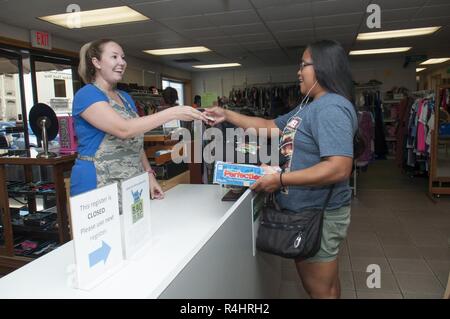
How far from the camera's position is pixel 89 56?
175 cm

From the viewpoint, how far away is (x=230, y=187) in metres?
2.09

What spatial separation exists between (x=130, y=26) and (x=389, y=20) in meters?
3.91

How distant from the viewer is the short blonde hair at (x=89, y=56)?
68.2 inches

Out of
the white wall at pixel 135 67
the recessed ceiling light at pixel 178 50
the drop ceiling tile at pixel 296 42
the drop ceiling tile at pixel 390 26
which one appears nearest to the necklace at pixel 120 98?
the white wall at pixel 135 67

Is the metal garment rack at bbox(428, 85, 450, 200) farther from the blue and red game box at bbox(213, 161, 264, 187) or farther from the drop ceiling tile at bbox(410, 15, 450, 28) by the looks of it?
the blue and red game box at bbox(213, 161, 264, 187)

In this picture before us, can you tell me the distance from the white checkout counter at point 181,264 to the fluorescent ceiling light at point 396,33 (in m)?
5.85

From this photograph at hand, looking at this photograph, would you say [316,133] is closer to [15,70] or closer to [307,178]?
[307,178]

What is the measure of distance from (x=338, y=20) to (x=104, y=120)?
471 cm

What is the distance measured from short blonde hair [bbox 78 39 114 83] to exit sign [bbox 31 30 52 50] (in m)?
4.24

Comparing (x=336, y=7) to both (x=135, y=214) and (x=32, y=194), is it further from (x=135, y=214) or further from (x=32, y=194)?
(x=135, y=214)

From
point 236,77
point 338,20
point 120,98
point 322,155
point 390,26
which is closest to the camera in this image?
point 322,155

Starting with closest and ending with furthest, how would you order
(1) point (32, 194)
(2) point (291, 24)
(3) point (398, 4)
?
1. (1) point (32, 194)
2. (3) point (398, 4)
3. (2) point (291, 24)

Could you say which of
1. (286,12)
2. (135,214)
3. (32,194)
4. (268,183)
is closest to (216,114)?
(268,183)

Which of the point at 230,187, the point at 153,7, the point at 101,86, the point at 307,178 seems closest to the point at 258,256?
the point at 230,187
